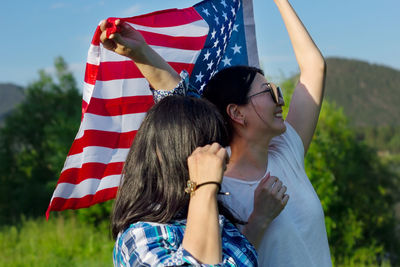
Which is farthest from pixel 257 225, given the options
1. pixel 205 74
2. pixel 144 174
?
pixel 205 74

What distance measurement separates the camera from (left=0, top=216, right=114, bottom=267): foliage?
7039 mm

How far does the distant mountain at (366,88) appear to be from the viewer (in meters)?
52.2

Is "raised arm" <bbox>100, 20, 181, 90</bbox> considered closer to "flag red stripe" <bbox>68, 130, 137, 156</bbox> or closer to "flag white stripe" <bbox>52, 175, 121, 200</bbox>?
"flag red stripe" <bbox>68, 130, 137, 156</bbox>

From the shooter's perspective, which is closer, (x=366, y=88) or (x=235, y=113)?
(x=235, y=113)

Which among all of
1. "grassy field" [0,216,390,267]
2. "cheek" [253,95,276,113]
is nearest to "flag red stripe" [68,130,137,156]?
"cheek" [253,95,276,113]

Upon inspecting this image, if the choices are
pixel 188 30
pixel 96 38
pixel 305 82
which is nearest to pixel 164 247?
pixel 305 82

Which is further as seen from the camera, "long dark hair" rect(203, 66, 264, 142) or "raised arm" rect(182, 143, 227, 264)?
"long dark hair" rect(203, 66, 264, 142)

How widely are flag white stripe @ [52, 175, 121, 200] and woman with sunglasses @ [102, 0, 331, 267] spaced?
87cm

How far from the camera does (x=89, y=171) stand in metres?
2.63

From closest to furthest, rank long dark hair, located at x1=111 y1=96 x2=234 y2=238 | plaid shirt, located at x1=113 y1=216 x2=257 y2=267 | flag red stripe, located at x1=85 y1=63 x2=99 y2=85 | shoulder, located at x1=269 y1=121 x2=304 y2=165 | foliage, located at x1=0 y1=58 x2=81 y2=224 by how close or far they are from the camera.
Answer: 1. plaid shirt, located at x1=113 y1=216 x2=257 y2=267
2. long dark hair, located at x1=111 y1=96 x2=234 y2=238
3. shoulder, located at x1=269 y1=121 x2=304 y2=165
4. flag red stripe, located at x1=85 y1=63 x2=99 y2=85
5. foliage, located at x1=0 y1=58 x2=81 y2=224

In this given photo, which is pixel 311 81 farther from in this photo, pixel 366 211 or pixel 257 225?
pixel 366 211

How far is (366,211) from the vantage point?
31.3 feet

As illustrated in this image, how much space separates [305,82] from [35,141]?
12.1 m

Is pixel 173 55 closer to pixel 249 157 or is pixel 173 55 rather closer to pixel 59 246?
pixel 249 157
